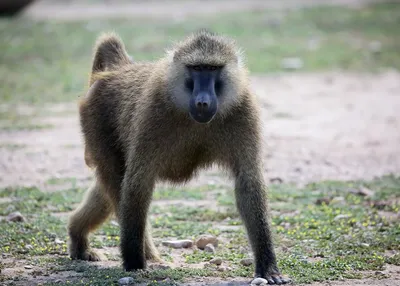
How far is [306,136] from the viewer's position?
36.4 ft

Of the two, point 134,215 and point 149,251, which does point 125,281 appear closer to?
point 134,215

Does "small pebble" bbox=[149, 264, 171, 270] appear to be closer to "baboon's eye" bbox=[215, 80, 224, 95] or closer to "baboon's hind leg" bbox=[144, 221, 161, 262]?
"baboon's hind leg" bbox=[144, 221, 161, 262]

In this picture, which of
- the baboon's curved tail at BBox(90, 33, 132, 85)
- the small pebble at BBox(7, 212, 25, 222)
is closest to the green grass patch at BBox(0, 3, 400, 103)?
the small pebble at BBox(7, 212, 25, 222)

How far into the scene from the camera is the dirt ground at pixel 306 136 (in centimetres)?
948

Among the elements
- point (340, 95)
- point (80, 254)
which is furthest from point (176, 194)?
point (340, 95)

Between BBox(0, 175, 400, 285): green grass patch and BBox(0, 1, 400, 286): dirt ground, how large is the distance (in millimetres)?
440

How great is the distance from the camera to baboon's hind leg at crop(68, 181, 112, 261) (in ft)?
22.3

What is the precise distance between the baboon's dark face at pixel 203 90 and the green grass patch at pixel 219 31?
7.04m

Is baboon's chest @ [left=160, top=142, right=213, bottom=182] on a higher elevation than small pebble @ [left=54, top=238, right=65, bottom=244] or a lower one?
higher

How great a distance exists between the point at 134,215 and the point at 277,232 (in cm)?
177

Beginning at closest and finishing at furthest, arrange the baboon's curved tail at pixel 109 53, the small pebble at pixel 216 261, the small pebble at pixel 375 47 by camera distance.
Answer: the small pebble at pixel 216 261 < the baboon's curved tail at pixel 109 53 < the small pebble at pixel 375 47

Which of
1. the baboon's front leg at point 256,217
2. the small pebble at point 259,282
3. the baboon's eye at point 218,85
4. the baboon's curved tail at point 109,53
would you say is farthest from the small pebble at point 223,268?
the baboon's curved tail at point 109,53

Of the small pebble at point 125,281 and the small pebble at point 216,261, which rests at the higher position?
the small pebble at point 216,261

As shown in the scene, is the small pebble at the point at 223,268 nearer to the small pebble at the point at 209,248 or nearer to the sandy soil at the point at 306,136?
the small pebble at the point at 209,248
